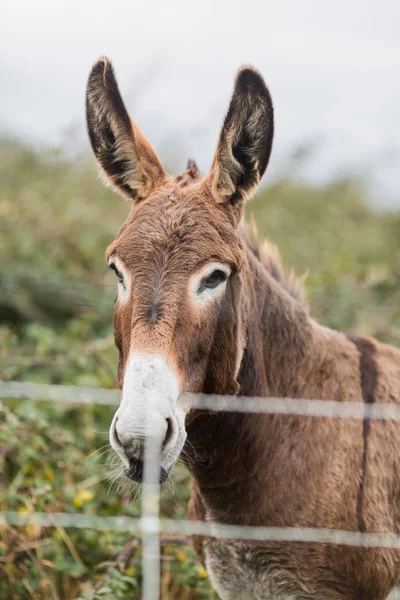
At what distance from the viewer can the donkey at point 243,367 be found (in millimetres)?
2877

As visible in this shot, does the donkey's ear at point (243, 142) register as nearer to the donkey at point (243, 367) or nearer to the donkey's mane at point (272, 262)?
the donkey at point (243, 367)

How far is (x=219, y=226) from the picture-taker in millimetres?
3057

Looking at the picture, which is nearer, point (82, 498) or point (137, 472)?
point (137, 472)

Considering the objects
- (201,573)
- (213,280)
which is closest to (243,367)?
(213,280)

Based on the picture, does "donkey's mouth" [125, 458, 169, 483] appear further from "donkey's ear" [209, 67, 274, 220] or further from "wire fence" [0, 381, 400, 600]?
"donkey's ear" [209, 67, 274, 220]

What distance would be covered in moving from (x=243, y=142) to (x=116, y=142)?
2.00 ft

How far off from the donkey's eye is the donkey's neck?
0.37 meters

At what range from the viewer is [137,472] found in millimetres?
2535

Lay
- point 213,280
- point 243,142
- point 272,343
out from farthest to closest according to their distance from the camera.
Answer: point 272,343, point 243,142, point 213,280

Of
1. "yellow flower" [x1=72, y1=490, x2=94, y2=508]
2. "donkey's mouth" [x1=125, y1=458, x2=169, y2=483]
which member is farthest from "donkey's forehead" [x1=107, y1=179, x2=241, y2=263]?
"yellow flower" [x1=72, y1=490, x2=94, y2=508]

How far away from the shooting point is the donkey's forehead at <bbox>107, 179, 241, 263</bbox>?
9.51ft

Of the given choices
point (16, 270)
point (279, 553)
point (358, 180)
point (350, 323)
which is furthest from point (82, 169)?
point (279, 553)

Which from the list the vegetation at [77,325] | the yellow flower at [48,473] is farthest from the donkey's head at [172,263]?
the yellow flower at [48,473]

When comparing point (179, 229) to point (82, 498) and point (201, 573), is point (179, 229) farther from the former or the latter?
point (201, 573)
